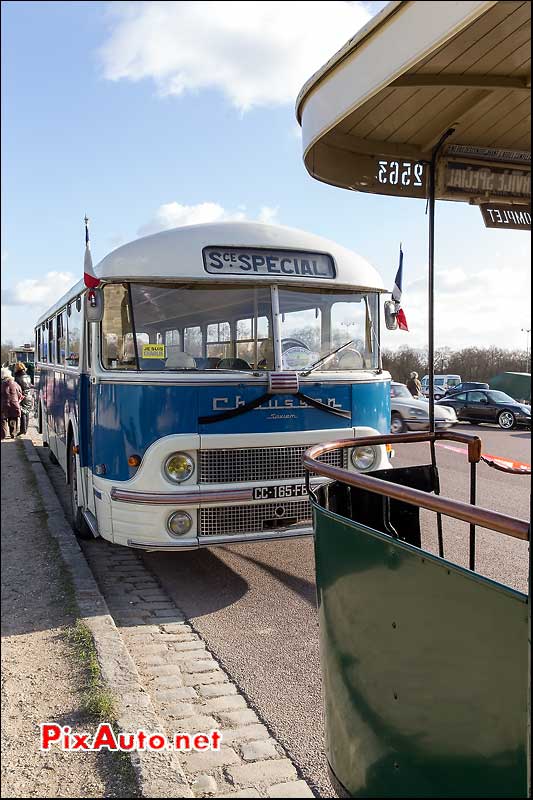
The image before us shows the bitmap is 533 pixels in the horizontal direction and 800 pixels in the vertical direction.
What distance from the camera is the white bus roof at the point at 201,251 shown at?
5.43 m

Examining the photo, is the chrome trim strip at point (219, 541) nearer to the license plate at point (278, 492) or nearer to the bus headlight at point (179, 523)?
the bus headlight at point (179, 523)

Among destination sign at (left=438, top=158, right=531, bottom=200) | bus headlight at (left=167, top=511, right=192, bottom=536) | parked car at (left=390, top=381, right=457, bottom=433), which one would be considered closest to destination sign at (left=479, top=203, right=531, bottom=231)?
destination sign at (left=438, top=158, right=531, bottom=200)

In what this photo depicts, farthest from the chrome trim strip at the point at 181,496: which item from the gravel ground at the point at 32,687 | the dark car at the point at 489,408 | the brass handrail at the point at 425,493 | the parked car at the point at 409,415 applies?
the dark car at the point at 489,408

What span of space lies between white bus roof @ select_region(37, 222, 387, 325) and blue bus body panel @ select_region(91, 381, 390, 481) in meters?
0.92

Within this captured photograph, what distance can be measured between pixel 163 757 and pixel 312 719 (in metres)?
0.93

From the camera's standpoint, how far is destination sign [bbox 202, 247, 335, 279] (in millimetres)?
5559

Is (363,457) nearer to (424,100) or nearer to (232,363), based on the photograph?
(232,363)

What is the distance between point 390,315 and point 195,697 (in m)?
3.89

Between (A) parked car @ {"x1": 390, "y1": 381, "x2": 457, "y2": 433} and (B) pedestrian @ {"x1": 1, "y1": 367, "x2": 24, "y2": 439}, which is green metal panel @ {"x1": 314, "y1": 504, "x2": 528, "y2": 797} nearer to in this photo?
(B) pedestrian @ {"x1": 1, "y1": 367, "x2": 24, "y2": 439}

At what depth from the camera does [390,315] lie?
20.8 ft

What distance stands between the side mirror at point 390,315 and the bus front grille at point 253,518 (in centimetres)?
192

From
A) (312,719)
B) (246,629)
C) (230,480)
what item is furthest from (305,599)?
(312,719)

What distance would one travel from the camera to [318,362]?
603cm

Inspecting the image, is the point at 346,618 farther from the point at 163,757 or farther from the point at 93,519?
the point at 93,519
